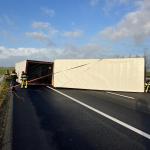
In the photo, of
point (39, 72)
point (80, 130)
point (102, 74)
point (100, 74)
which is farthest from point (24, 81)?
point (80, 130)

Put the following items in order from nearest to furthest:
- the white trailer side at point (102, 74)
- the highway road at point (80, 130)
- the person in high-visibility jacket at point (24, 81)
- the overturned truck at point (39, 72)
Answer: the highway road at point (80, 130)
the white trailer side at point (102, 74)
the person in high-visibility jacket at point (24, 81)
the overturned truck at point (39, 72)

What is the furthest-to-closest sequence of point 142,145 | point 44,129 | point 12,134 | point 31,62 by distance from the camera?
point 31,62 < point 44,129 < point 12,134 < point 142,145

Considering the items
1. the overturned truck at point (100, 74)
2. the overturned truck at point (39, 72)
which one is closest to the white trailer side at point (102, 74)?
the overturned truck at point (100, 74)

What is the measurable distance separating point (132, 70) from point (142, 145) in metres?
17.1

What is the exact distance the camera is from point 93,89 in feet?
83.3

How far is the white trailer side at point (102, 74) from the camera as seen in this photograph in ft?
77.8

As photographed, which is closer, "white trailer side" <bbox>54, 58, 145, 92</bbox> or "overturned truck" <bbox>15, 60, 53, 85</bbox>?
"white trailer side" <bbox>54, 58, 145, 92</bbox>

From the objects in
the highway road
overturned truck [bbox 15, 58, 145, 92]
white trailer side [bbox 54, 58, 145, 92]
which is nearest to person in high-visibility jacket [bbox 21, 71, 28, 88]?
overturned truck [bbox 15, 58, 145, 92]

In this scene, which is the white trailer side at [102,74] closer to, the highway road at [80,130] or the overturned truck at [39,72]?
the overturned truck at [39,72]

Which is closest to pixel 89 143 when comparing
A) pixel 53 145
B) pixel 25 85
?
pixel 53 145

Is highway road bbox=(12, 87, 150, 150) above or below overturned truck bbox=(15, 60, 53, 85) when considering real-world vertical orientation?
below

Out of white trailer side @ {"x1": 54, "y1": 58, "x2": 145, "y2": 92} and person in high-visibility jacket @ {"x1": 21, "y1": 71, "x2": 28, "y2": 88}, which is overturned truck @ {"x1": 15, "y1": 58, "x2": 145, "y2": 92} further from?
person in high-visibility jacket @ {"x1": 21, "y1": 71, "x2": 28, "y2": 88}

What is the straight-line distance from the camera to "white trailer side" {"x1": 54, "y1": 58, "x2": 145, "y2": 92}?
2372 centimetres

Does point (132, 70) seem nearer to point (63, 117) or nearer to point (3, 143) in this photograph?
point (63, 117)
